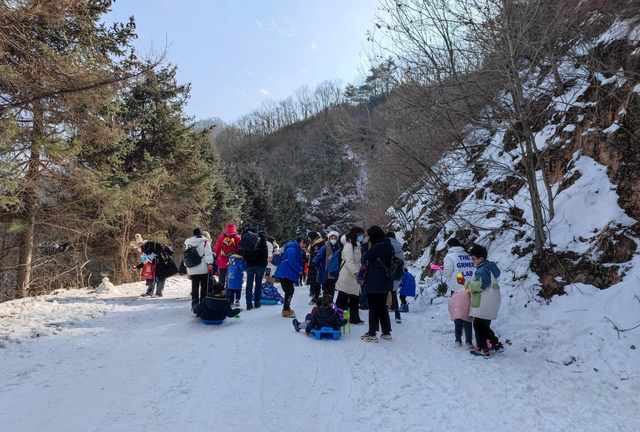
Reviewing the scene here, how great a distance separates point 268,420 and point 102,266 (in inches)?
786


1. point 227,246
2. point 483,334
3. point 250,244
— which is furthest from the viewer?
point 227,246

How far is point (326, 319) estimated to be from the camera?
21.0 ft

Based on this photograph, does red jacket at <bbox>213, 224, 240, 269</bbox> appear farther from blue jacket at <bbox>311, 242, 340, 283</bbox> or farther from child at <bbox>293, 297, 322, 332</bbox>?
child at <bbox>293, 297, 322, 332</bbox>

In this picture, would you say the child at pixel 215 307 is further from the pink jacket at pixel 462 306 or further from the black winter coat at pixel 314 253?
the pink jacket at pixel 462 306

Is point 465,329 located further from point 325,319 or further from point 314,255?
point 314,255

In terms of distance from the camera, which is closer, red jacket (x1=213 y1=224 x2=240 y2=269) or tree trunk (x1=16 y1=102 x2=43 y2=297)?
red jacket (x1=213 y1=224 x2=240 y2=269)

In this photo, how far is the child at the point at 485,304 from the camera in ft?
18.0

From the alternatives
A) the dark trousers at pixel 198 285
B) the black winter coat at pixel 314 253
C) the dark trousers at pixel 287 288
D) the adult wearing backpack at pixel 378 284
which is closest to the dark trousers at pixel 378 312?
the adult wearing backpack at pixel 378 284

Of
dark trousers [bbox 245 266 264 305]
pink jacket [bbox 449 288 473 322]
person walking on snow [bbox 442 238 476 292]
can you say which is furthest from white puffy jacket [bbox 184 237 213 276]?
pink jacket [bbox 449 288 473 322]

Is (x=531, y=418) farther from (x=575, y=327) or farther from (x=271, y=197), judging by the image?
Answer: (x=271, y=197)

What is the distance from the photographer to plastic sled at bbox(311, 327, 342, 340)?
6344mm

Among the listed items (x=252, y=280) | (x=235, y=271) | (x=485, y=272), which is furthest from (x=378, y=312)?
(x=235, y=271)

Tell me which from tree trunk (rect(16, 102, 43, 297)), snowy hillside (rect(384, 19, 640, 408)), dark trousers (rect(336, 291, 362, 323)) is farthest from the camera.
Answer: tree trunk (rect(16, 102, 43, 297))

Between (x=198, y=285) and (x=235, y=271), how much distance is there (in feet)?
2.93
